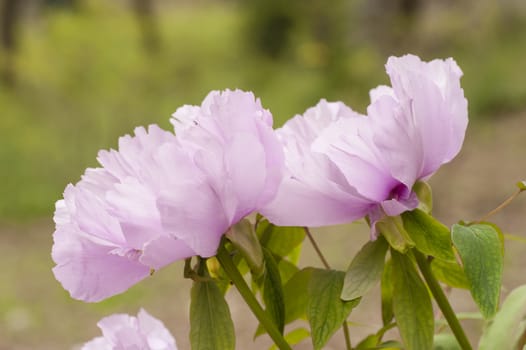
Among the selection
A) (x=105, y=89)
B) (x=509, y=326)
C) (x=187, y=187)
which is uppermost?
(x=105, y=89)

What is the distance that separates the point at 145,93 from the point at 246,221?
5.26 m

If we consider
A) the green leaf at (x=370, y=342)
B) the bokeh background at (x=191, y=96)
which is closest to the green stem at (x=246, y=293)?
the green leaf at (x=370, y=342)

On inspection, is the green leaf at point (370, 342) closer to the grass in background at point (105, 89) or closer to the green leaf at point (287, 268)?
the green leaf at point (287, 268)

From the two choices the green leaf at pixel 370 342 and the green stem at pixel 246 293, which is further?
the green leaf at pixel 370 342

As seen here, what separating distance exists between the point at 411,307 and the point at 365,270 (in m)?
0.02

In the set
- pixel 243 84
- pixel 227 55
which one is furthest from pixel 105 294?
pixel 227 55

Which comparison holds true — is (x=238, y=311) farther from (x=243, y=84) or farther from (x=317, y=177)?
(x=243, y=84)

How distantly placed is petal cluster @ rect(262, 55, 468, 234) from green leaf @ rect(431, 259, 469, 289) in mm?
71

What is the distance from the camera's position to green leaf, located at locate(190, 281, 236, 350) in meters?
0.38

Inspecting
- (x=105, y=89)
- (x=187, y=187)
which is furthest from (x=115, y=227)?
(x=105, y=89)

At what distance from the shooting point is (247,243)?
382 mm

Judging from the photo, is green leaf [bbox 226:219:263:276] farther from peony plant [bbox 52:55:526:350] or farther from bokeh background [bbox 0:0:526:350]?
bokeh background [bbox 0:0:526:350]

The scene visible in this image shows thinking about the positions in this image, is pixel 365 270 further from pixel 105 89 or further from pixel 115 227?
pixel 105 89

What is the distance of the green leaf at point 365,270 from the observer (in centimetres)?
38
